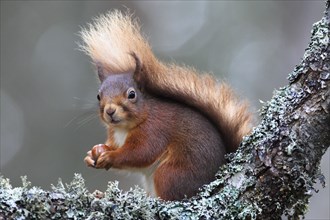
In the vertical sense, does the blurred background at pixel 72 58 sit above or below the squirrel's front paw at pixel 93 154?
above

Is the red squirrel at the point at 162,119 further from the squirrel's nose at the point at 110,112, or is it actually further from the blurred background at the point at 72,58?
the blurred background at the point at 72,58

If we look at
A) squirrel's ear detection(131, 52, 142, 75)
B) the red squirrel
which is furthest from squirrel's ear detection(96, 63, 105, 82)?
squirrel's ear detection(131, 52, 142, 75)

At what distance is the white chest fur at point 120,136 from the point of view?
2980 millimetres

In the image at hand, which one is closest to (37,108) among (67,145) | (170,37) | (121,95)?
(67,145)

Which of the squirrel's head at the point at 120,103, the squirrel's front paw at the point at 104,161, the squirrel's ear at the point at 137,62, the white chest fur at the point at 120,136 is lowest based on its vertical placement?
the squirrel's front paw at the point at 104,161

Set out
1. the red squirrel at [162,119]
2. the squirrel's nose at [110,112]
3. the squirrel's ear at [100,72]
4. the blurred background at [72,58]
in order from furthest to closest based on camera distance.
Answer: the blurred background at [72,58], the squirrel's ear at [100,72], the squirrel's nose at [110,112], the red squirrel at [162,119]

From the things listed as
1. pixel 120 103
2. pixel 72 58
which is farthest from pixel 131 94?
pixel 72 58

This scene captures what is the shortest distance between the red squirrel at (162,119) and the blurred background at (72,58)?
4.59m

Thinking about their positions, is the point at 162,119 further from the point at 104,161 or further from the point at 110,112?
the point at 104,161

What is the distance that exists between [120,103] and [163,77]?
0.23 meters

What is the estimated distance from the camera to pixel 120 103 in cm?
299

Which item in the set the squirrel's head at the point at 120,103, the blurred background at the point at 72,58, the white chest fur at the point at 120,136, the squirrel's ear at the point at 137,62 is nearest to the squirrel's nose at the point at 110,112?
the squirrel's head at the point at 120,103

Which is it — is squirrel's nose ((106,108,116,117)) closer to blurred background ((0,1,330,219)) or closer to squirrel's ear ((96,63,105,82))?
squirrel's ear ((96,63,105,82))

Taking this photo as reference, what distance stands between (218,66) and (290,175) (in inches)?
256
